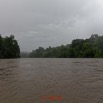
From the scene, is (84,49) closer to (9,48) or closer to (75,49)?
(75,49)

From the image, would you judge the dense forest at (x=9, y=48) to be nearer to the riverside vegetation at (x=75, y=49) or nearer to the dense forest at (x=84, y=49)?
the riverside vegetation at (x=75, y=49)

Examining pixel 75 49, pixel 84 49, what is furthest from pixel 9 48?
pixel 84 49

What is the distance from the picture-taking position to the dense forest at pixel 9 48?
3597 inches

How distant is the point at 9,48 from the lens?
95.3 m

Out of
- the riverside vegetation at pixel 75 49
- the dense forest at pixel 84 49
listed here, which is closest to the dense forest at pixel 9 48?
the riverside vegetation at pixel 75 49

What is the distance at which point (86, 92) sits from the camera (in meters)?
10.8

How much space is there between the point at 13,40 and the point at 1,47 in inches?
377

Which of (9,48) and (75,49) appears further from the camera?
(75,49)

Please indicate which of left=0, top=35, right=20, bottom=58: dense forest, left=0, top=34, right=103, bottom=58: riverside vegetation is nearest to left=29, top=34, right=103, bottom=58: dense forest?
left=0, top=34, right=103, bottom=58: riverside vegetation

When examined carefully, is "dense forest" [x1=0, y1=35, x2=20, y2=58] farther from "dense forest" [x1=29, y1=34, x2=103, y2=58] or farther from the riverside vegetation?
"dense forest" [x1=29, y1=34, x2=103, y2=58]

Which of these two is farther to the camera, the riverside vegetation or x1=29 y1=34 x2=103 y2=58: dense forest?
x1=29 y1=34 x2=103 y2=58: dense forest

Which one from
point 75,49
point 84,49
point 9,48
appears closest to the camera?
point 9,48

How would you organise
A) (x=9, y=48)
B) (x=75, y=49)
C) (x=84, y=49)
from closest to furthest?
(x=9, y=48)
(x=84, y=49)
(x=75, y=49)

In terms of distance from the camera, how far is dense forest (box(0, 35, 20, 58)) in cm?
9138
